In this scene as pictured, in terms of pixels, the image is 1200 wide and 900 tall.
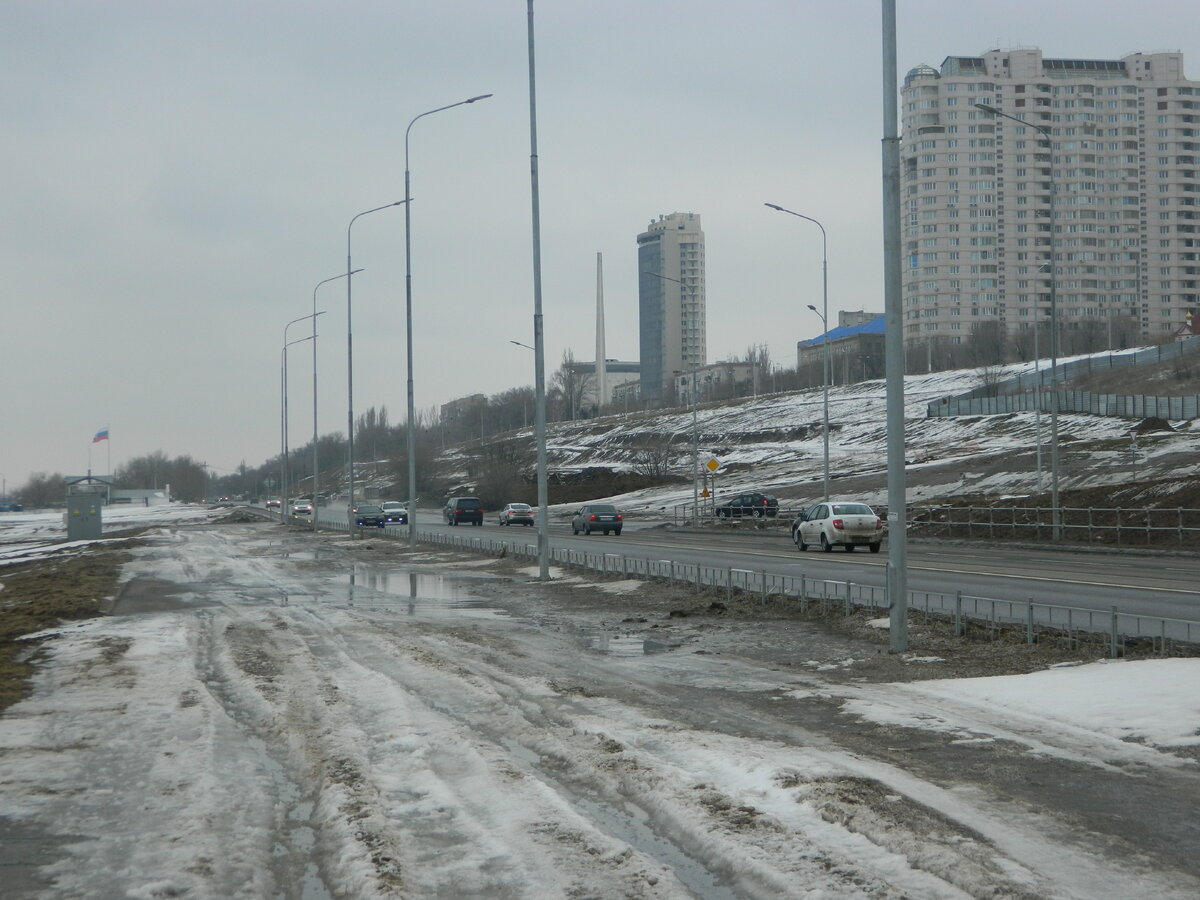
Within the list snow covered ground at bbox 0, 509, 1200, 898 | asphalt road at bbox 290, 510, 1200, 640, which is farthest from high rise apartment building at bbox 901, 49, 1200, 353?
snow covered ground at bbox 0, 509, 1200, 898

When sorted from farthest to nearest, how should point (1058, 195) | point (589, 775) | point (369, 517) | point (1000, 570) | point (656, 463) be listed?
point (1058, 195) < point (656, 463) < point (369, 517) < point (1000, 570) < point (589, 775)

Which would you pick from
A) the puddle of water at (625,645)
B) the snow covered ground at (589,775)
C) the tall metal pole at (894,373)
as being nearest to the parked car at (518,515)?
the puddle of water at (625,645)

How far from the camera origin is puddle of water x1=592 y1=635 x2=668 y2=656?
51.6ft

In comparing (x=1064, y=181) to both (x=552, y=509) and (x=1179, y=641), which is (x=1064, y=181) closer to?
(x=552, y=509)

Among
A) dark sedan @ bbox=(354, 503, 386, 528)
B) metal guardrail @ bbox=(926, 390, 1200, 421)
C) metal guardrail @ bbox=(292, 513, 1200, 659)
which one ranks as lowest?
metal guardrail @ bbox=(292, 513, 1200, 659)

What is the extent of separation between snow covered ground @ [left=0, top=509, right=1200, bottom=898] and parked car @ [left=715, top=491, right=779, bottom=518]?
4795cm

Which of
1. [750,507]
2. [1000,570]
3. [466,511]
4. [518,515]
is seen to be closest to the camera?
[1000,570]

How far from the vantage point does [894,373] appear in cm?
1453

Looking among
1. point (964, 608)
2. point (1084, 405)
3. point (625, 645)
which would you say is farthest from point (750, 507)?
point (625, 645)

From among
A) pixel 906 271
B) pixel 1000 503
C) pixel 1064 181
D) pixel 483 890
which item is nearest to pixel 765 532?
pixel 1000 503

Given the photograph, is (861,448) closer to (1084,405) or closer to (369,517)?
(1084,405)

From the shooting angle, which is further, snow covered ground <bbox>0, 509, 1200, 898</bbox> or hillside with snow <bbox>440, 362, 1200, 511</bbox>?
hillside with snow <bbox>440, 362, 1200, 511</bbox>

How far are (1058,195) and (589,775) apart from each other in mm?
162649

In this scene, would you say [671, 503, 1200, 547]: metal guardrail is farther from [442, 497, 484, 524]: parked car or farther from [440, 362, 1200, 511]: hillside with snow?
[442, 497, 484, 524]: parked car
